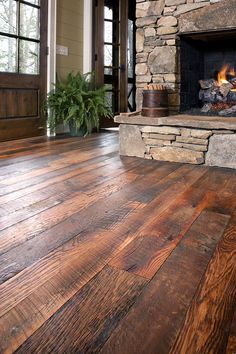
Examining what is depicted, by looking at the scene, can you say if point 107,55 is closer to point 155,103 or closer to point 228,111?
point 155,103

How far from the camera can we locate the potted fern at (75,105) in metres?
4.11

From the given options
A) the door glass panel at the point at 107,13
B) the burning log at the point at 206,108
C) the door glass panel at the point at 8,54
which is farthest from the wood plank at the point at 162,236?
the door glass panel at the point at 107,13

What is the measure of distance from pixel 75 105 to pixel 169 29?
5.39 ft

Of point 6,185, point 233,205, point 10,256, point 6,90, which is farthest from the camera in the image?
point 6,90

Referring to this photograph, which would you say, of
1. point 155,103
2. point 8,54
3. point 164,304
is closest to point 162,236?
point 164,304

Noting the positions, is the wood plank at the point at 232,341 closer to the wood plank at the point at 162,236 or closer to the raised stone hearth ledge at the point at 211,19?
the wood plank at the point at 162,236

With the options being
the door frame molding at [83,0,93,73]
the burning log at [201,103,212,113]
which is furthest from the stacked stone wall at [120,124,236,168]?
the door frame molding at [83,0,93,73]

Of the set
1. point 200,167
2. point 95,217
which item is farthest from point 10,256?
point 200,167

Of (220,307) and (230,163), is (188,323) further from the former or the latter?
(230,163)

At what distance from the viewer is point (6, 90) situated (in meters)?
3.72

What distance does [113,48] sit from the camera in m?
5.17

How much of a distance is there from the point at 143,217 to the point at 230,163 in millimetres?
1324

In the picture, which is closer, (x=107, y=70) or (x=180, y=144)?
(x=180, y=144)

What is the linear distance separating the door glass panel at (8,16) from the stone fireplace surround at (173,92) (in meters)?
1.59
